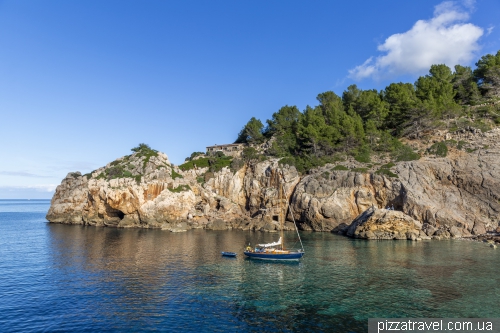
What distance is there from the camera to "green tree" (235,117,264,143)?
10425 centimetres

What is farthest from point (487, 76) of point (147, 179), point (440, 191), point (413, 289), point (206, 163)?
point (147, 179)

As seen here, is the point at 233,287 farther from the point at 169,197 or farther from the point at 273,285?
the point at 169,197

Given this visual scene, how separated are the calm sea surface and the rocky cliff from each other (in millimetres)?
11370

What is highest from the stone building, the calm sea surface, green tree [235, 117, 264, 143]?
green tree [235, 117, 264, 143]

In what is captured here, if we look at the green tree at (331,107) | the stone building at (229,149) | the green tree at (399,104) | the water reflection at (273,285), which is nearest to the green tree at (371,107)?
the green tree at (399,104)

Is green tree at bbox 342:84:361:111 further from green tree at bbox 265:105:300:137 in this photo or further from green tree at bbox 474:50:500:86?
green tree at bbox 474:50:500:86

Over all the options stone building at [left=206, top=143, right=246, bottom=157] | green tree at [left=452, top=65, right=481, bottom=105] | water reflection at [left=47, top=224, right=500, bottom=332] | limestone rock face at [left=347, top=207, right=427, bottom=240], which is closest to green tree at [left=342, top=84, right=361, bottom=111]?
green tree at [left=452, top=65, right=481, bottom=105]

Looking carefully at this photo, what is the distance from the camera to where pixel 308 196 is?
2918 inches

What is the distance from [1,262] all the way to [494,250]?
67331 millimetres

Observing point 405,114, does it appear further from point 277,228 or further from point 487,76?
point 277,228

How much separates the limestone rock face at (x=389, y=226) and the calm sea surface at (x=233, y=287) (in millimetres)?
6405

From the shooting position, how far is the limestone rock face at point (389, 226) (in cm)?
5947

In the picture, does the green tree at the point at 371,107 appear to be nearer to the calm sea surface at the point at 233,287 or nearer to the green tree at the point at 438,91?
the green tree at the point at 438,91

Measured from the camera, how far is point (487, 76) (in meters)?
96.2
